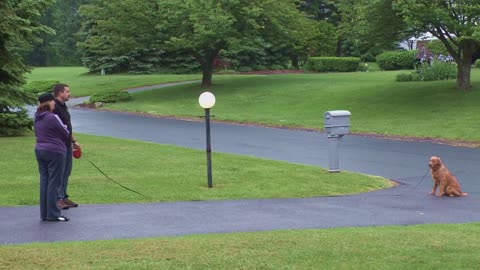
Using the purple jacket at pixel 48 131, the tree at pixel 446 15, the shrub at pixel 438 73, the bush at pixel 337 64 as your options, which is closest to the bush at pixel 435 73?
the shrub at pixel 438 73

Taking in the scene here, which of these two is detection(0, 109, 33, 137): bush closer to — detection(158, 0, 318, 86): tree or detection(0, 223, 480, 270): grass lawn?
detection(0, 223, 480, 270): grass lawn

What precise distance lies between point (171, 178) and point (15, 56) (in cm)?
685

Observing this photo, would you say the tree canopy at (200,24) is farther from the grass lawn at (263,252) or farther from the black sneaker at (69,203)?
the grass lawn at (263,252)

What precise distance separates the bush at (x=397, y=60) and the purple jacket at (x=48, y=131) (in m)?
47.3

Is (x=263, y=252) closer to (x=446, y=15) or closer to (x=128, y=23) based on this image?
(x=446, y=15)

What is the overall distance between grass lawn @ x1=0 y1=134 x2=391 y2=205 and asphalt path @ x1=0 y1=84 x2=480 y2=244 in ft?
1.94

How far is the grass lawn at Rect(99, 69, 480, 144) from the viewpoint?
941 inches

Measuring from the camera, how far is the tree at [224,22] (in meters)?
34.5

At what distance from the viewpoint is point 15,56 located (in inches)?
668

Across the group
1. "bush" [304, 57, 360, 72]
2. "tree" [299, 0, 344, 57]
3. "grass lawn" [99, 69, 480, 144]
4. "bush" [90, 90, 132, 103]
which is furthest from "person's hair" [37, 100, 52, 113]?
"tree" [299, 0, 344, 57]

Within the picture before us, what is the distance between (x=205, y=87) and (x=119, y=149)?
76.5 feet

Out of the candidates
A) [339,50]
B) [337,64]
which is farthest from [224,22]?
[339,50]

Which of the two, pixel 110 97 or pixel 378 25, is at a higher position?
pixel 378 25

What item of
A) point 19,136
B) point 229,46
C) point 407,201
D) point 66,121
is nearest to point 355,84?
point 229,46
